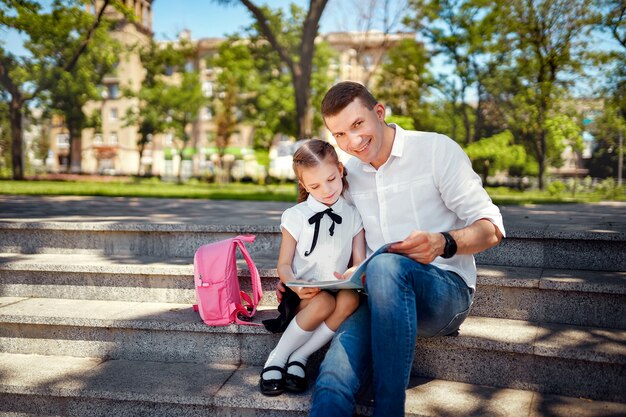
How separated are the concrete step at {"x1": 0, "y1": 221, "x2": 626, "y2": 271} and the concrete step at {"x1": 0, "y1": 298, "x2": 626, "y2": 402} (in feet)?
2.39

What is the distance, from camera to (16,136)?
64.0ft

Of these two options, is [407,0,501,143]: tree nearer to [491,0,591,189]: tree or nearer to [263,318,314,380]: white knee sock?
[491,0,591,189]: tree

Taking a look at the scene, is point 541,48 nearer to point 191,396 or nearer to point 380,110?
point 380,110

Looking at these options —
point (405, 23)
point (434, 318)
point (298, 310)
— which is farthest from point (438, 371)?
point (405, 23)

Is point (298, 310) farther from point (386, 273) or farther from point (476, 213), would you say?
point (476, 213)

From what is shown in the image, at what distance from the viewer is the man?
Answer: 2.12 meters

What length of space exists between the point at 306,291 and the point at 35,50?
16174mm

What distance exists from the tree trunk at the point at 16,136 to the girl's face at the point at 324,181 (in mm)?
18490

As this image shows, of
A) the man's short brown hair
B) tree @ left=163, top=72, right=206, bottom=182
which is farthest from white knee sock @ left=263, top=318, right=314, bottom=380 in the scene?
tree @ left=163, top=72, right=206, bottom=182

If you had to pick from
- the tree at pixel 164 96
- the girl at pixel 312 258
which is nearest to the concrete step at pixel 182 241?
the girl at pixel 312 258

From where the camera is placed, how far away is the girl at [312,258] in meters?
2.51

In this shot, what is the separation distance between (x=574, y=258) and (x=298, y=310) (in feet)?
6.43

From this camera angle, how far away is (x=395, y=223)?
2568mm

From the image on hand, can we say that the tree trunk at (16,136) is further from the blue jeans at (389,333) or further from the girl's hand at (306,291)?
the blue jeans at (389,333)
